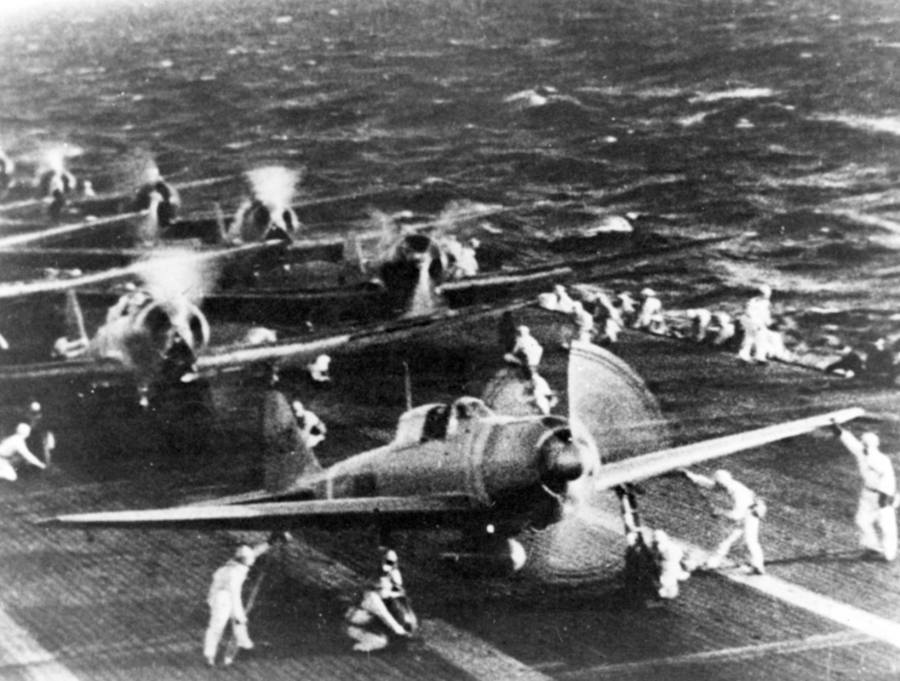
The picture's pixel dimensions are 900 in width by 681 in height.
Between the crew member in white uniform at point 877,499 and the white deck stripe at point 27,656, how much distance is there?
1211 centimetres

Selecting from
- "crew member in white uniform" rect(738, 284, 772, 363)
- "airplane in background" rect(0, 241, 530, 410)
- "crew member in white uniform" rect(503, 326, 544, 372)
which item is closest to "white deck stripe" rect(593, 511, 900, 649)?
"crew member in white uniform" rect(503, 326, 544, 372)

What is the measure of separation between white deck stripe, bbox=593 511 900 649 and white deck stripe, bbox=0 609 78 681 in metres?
9.98

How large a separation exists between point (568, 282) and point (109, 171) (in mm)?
29009

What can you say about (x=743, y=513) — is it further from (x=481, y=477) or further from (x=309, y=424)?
(x=309, y=424)

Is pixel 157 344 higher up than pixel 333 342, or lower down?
higher up

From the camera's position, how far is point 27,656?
14.3 m

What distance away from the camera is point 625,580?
15.2 metres

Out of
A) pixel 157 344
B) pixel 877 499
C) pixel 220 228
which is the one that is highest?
pixel 157 344

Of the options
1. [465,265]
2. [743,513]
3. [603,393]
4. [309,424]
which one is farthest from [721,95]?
[603,393]

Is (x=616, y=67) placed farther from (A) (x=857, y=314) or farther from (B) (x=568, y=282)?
(A) (x=857, y=314)

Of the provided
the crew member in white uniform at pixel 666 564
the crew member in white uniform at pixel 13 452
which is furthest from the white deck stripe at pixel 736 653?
the crew member in white uniform at pixel 13 452

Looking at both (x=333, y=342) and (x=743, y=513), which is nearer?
(x=743, y=513)

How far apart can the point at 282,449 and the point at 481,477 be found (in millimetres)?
4440

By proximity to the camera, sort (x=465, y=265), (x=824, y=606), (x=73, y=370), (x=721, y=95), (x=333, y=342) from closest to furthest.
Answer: (x=824, y=606) < (x=333, y=342) < (x=73, y=370) < (x=465, y=265) < (x=721, y=95)
